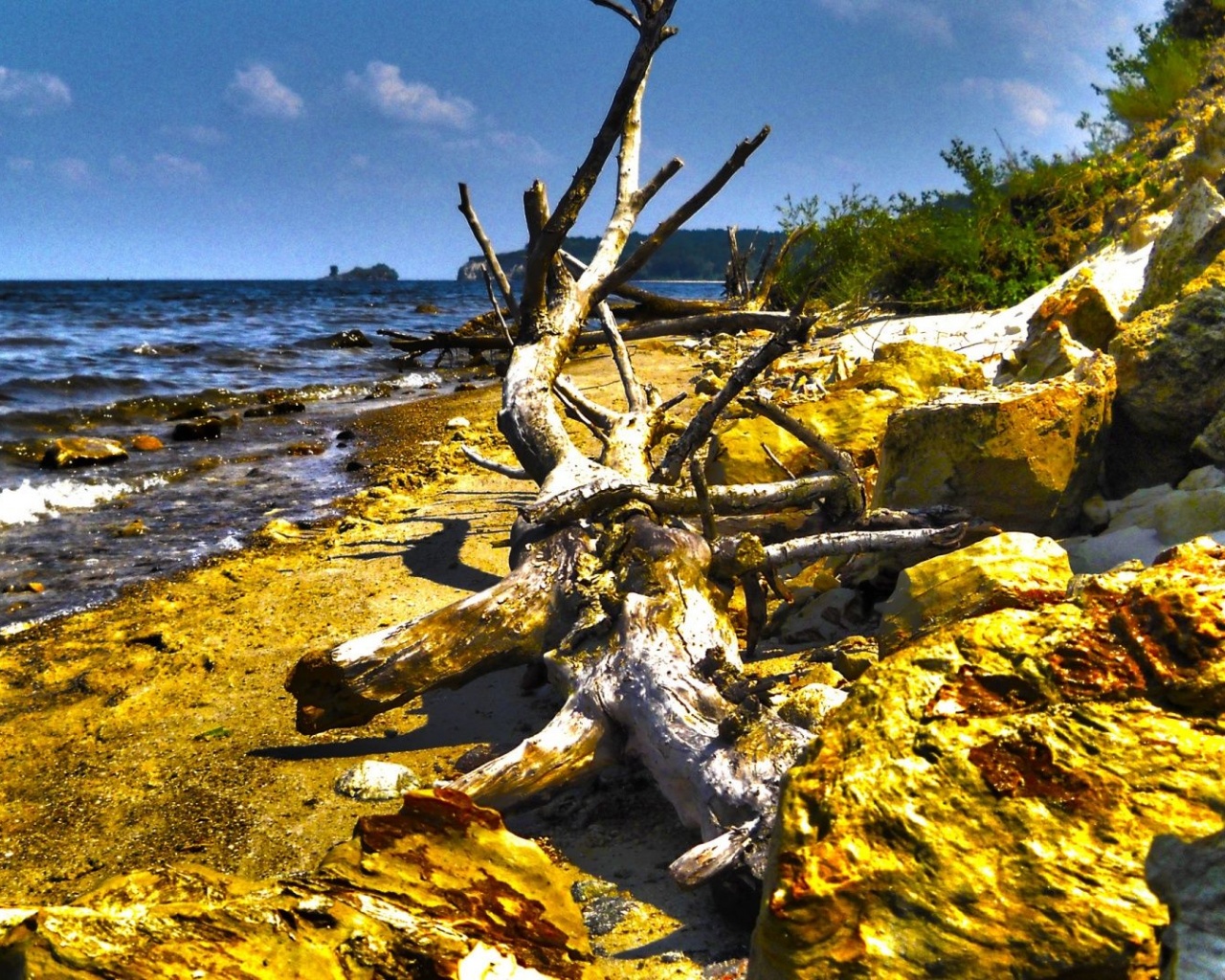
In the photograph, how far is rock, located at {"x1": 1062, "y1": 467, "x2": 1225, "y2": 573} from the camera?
308 cm

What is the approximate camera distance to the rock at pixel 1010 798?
138 centimetres

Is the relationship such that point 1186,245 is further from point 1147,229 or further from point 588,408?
point 588,408

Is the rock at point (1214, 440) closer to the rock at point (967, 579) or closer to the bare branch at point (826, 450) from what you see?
the rock at point (967, 579)

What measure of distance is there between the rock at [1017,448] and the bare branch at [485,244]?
4016 millimetres

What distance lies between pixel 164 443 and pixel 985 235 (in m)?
10.5

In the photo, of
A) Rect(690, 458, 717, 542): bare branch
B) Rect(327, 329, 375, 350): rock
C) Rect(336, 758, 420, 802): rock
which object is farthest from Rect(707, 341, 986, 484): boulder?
Rect(327, 329, 375, 350): rock

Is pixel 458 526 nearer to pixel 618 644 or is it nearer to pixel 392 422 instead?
pixel 618 644

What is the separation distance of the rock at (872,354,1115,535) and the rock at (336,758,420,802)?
8.00 feet

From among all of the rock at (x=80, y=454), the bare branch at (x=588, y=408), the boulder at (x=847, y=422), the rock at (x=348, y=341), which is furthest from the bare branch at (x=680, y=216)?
the rock at (x=348, y=341)

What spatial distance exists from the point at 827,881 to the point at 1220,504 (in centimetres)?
246

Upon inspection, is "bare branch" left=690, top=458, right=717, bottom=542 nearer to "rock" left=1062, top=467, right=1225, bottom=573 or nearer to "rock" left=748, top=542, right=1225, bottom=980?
"rock" left=1062, top=467, right=1225, bottom=573

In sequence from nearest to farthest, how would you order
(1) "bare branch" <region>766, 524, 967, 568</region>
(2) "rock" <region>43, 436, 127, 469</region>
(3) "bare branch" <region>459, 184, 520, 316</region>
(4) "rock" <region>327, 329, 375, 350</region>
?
1. (1) "bare branch" <region>766, 524, 967, 568</region>
2. (3) "bare branch" <region>459, 184, 520, 316</region>
3. (2) "rock" <region>43, 436, 127, 469</region>
4. (4) "rock" <region>327, 329, 375, 350</region>

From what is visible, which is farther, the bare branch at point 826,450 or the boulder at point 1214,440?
the bare branch at point 826,450

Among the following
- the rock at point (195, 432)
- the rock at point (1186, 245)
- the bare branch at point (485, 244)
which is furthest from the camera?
the rock at point (195, 432)
